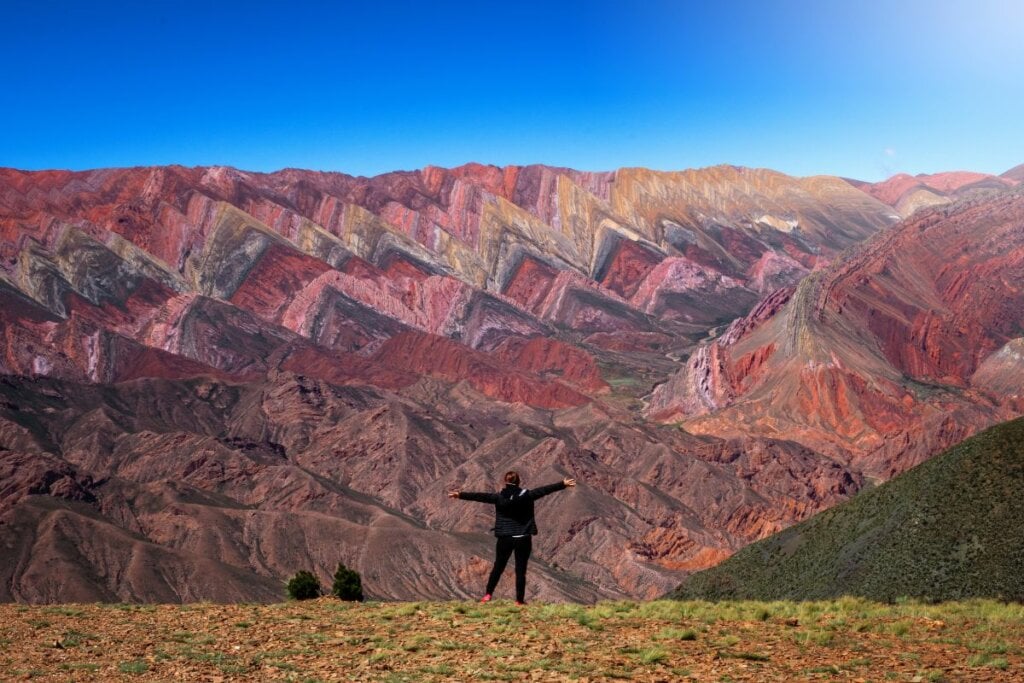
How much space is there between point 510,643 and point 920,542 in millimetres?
18937

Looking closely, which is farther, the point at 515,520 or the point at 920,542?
the point at 920,542

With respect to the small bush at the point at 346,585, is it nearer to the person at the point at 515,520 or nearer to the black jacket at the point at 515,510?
the person at the point at 515,520

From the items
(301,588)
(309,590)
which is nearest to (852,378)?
(309,590)

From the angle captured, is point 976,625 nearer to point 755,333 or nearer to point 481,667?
point 481,667

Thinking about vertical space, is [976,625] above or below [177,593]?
above

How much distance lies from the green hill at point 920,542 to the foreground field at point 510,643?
818cm

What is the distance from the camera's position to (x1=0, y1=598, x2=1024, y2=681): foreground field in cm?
1502

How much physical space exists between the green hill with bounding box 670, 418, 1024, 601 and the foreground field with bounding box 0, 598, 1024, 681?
8.18m

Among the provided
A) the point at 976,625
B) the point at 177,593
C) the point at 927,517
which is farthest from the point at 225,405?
the point at 976,625

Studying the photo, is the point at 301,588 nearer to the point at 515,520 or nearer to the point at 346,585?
the point at 346,585

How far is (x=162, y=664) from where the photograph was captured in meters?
15.3

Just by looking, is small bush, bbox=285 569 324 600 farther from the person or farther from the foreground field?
the person

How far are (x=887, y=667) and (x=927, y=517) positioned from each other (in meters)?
18.6

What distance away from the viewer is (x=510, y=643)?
16.7 m
